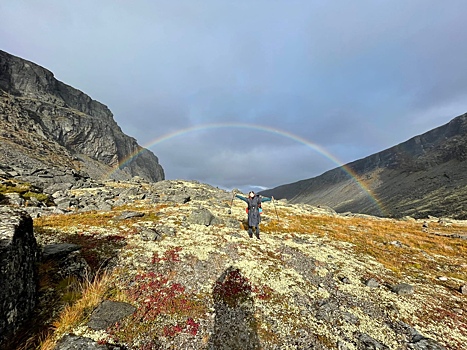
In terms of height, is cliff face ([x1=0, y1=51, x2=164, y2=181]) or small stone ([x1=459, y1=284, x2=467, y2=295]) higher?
cliff face ([x1=0, y1=51, x2=164, y2=181])

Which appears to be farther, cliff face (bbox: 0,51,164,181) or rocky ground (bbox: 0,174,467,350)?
cliff face (bbox: 0,51,164,181)

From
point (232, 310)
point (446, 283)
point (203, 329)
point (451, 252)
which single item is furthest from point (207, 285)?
point (451, 252)

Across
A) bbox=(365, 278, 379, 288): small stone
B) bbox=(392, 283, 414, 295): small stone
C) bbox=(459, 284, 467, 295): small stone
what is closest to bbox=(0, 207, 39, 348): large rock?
bbox=(365, 278, 379, 288): small stone

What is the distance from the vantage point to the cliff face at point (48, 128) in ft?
288

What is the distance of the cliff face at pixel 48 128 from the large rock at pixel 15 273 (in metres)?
89.3

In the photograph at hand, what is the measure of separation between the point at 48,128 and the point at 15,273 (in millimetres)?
163809

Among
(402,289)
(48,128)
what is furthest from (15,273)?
(48,128)

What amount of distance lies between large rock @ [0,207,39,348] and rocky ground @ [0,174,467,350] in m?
0.81

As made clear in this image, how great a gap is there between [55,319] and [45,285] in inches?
78.0

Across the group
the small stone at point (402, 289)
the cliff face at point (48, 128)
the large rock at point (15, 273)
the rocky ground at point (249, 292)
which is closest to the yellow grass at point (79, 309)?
the rocky ground at point (249, 292)

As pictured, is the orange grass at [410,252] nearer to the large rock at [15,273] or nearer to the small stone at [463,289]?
the small stone at [463,289]

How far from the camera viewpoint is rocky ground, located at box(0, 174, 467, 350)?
21.1 feet

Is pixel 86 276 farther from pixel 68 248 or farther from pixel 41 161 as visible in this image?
pixel 41 161

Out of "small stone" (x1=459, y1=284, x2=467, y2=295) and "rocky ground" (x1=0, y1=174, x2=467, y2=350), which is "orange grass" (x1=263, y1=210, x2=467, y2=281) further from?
"small stone" (x1=459, y1=284, x2=467, y2=295)
